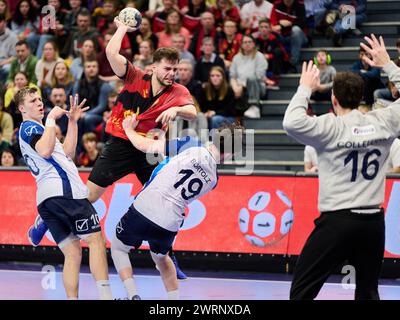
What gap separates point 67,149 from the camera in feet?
30.0

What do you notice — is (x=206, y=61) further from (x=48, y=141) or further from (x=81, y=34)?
(x=48, y=141)

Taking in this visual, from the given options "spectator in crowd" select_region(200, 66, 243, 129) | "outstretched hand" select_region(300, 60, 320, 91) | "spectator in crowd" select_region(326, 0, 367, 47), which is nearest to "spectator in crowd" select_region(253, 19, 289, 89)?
"spectator in crowd" select_region(326, 0, 367, 47)

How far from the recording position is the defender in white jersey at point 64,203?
28.1 feet

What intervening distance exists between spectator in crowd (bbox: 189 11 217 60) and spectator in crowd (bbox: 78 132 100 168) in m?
2.77

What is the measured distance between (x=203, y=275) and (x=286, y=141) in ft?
12.3

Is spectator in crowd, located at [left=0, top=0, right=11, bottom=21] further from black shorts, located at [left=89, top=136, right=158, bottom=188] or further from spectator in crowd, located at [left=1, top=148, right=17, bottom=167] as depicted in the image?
black shorts, located at [left=89, top=136, right=158, bottom=188]

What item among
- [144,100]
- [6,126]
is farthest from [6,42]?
[144,100]

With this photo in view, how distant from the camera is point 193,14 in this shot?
16.8 meters

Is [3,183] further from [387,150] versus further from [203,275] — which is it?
[387,150]

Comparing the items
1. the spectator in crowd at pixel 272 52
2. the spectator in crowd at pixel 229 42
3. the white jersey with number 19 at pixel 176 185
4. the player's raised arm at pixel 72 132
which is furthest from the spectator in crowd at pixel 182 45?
the white jersey with number 19 at pixel 176 185

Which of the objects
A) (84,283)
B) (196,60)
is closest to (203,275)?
(84,283)

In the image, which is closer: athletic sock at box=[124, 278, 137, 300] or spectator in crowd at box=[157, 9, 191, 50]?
athletic sock at box=[124, 278, 137, 300]

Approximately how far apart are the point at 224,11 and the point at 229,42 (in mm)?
797

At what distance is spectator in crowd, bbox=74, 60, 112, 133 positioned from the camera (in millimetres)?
15289
